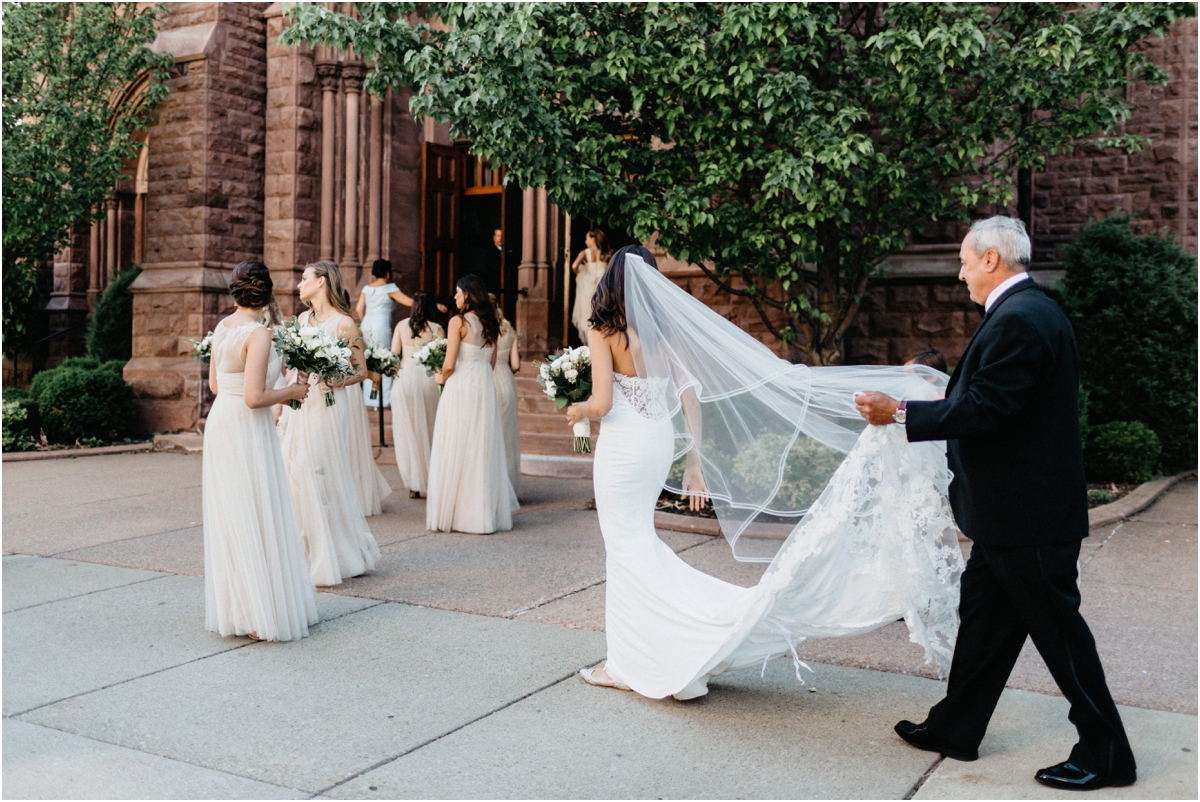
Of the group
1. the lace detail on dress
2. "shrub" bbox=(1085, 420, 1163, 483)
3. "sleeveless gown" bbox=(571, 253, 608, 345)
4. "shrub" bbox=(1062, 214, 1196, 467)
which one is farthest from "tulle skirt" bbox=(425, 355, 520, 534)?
"shrub" bbox=(1062, 214, 1196, 467)

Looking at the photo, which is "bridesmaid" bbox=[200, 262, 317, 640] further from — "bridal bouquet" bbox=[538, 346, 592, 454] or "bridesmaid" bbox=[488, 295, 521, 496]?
"bridesmaid" bbox=[488, 295, 521, 496]

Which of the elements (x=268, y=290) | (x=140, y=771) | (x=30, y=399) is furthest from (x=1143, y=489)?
(x=30, y=399)

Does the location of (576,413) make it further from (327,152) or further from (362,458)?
(327,152)

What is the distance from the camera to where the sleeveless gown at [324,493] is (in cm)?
676

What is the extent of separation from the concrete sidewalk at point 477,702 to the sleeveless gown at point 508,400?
270 centimetres

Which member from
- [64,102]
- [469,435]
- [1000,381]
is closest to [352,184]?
[64,102]

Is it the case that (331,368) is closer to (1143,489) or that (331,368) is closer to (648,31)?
(648,31)

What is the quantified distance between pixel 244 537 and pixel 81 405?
1039cm

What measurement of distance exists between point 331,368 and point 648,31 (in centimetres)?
483

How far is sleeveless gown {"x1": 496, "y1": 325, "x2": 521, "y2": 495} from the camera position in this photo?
10.0 metres

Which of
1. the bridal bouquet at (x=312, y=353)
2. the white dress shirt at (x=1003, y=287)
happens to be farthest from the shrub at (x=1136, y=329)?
the bridal bouquet at (x=312, y=353)

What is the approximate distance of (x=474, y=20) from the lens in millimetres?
9008

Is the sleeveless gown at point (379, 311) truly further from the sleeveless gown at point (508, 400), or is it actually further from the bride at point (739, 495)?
the bride at point (739, 495)

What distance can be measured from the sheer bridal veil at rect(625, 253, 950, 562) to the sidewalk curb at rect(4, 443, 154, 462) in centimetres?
1122
